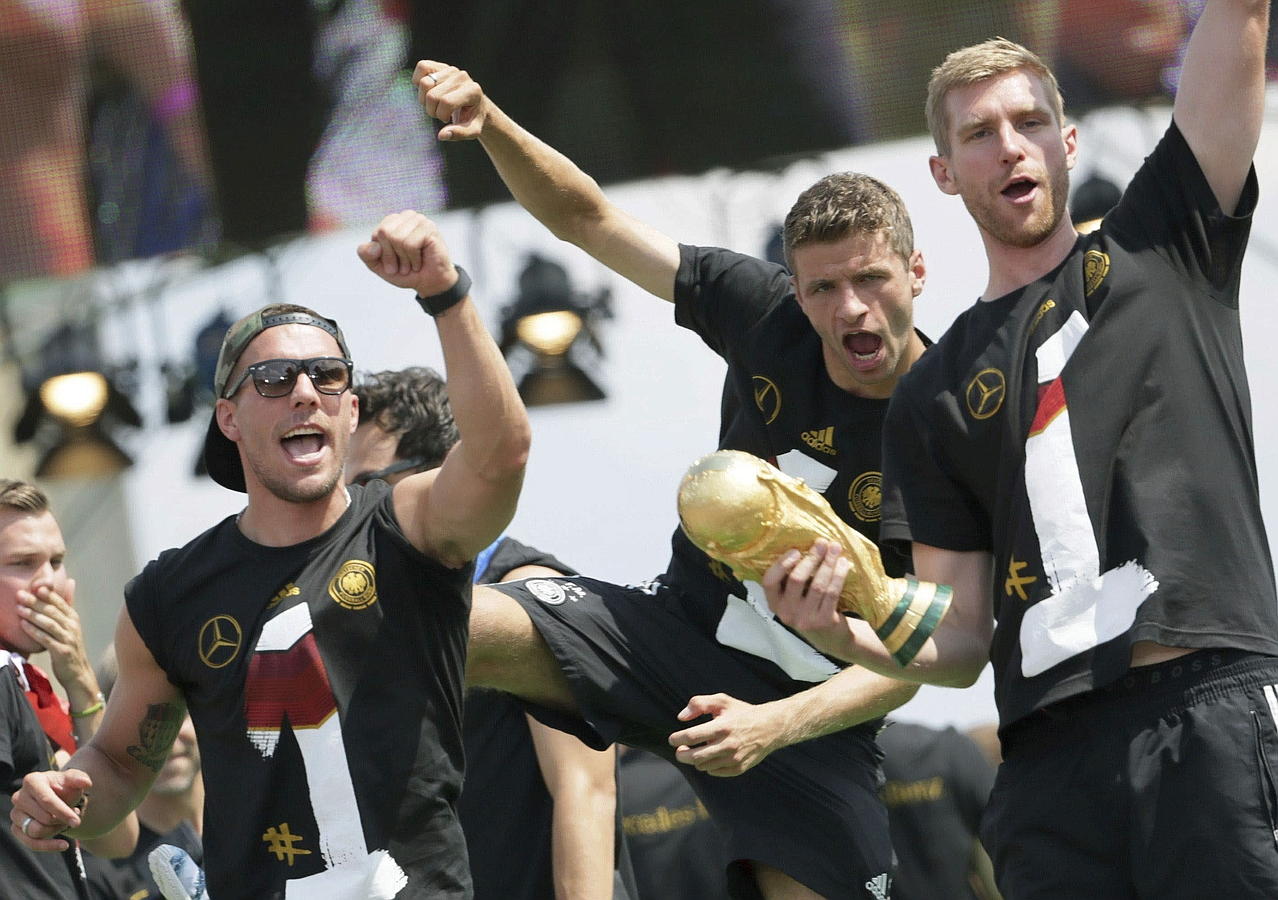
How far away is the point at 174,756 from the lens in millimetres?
6273

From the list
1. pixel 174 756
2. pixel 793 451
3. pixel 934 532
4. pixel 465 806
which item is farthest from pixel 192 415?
pixel 934 532

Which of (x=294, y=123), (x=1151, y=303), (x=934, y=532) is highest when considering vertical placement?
(x=294, y=123)

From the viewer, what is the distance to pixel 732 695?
4531 millimetres

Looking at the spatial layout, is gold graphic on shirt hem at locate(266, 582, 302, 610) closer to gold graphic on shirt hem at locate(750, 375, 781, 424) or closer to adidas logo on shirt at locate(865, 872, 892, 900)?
gold graphic on shirt hem at locate(750, 375, 781, 424)

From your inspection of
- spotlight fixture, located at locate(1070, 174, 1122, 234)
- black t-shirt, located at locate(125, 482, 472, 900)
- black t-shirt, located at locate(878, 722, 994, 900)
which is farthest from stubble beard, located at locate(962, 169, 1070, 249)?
spotlight fixture, located at locate(1070, 174, 1122, 234)

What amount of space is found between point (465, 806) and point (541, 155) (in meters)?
1.74

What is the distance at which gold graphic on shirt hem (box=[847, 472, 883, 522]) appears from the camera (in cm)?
426

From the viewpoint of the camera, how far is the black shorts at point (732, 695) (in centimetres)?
447

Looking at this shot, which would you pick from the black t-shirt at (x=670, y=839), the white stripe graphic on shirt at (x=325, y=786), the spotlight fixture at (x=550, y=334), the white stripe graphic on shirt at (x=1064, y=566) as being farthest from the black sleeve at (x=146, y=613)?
the spotlight fixture at (x=550, y=334)

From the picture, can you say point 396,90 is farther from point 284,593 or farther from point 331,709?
point 331,709

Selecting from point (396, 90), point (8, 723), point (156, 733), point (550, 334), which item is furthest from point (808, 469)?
point (396, 90)

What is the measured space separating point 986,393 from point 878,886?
1.68 m

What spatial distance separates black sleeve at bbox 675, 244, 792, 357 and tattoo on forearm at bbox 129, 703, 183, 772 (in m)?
1.58

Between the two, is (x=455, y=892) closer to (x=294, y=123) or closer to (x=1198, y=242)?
(x=1198, y=242)
